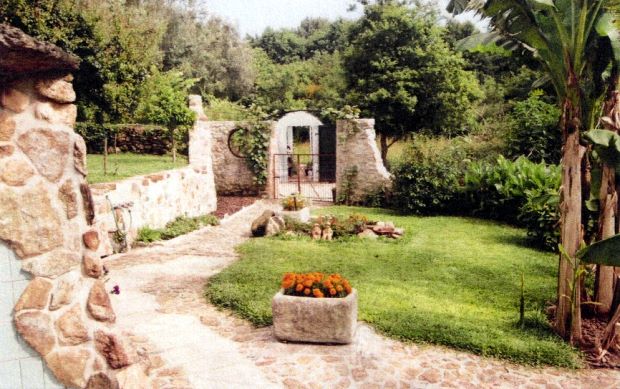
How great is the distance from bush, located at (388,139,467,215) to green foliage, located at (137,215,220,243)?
5559 millimetres

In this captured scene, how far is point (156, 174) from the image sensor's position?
11.9 meters

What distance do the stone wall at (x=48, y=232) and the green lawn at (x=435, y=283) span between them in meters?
2.95

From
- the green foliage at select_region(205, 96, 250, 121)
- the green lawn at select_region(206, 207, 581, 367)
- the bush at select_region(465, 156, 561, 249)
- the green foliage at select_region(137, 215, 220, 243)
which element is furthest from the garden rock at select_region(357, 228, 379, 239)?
the green foliage at select_region(205, 96, 250, 121)

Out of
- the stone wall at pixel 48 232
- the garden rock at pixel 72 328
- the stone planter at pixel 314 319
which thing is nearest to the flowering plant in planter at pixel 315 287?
the stone planter at pixel 314 319

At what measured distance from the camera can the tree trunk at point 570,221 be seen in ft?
18.2

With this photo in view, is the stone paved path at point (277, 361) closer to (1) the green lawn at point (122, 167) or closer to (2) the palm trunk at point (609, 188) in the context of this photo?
(2) the palm trunk at point (609, 188)

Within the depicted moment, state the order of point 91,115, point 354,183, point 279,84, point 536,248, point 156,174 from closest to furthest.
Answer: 1. point 536,248
2. point 156,174
3. point 91,115
4. point 354,183
5. point 279,84

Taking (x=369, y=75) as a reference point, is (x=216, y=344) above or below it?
below

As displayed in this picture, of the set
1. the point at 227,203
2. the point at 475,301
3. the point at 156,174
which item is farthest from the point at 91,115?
the point at 475,301

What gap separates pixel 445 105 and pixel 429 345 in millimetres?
17373

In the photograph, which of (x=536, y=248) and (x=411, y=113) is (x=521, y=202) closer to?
(x=536, y=248)

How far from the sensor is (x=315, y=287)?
5867 millimetres

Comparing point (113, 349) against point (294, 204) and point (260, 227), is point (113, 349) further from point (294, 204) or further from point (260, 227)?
point (294, 204)

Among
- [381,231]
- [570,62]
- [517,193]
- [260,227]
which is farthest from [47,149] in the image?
[517,193]
